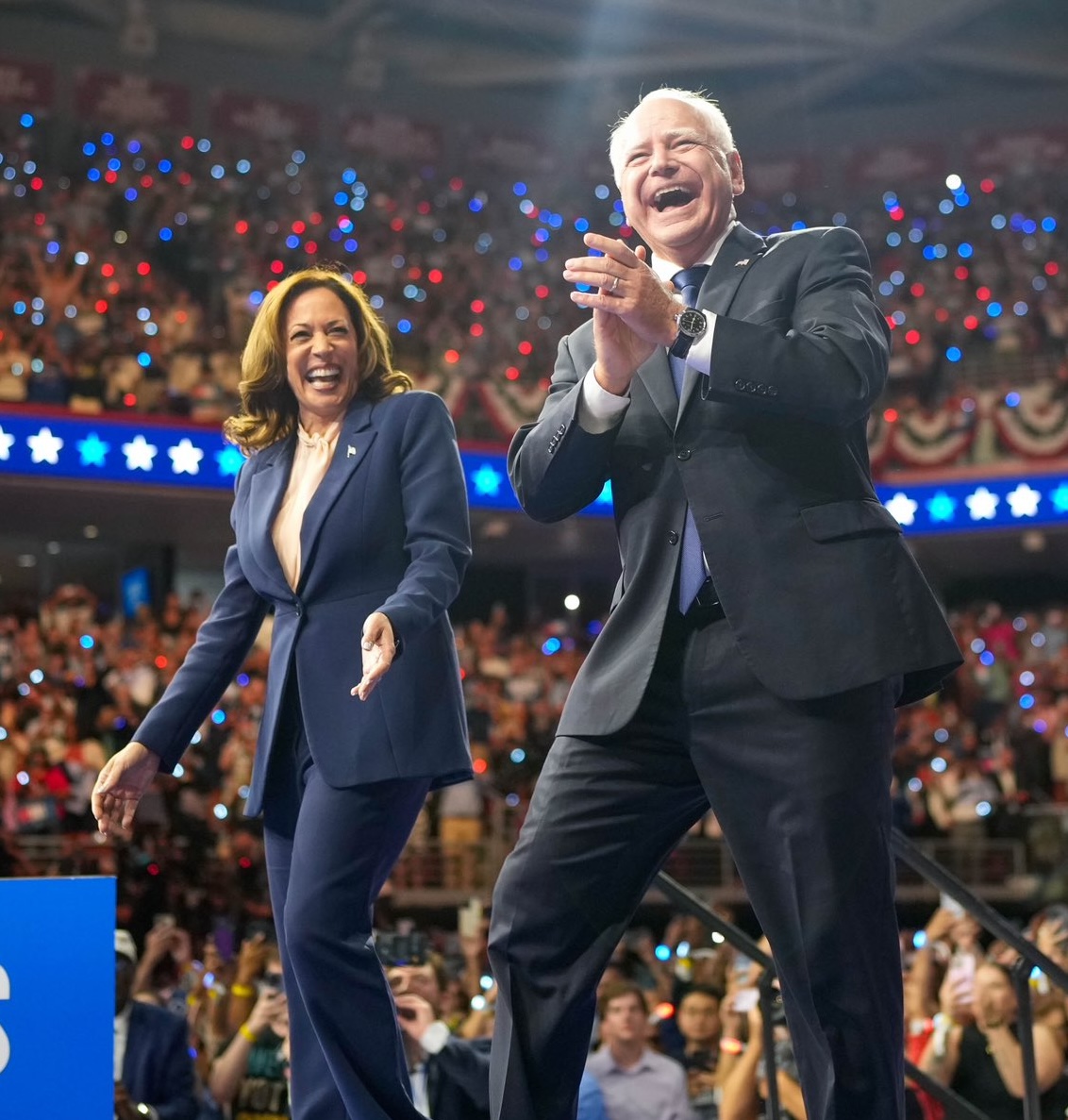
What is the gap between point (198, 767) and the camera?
29.8ft

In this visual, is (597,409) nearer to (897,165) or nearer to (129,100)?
(129,100)

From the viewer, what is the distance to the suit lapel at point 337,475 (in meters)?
2.55

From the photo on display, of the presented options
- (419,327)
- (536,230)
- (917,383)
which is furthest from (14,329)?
(917,383)

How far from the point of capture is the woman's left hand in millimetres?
2166

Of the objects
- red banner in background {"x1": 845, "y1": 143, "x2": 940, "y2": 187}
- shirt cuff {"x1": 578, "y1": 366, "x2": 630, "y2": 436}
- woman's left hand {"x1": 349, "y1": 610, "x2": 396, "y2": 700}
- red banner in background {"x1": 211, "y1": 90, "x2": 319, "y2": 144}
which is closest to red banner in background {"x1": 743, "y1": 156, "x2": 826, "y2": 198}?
red banner in background {"x1": 845, "y1": 143, "x2": 940, "y2": 187}

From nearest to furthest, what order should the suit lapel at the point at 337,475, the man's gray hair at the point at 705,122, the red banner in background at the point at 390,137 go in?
the man's gray hair at the point at 705,122
the suit lapel at the point at 337,475
the red banner in background at the point at 390,137

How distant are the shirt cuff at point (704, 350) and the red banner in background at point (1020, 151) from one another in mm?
17371

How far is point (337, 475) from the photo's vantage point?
259cm

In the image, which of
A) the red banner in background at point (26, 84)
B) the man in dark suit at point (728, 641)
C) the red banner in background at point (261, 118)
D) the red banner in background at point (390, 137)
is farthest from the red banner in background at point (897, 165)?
the man in dark suit at point (728, 641)

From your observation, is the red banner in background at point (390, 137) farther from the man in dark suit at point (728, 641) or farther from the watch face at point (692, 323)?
the watch face at point (692, 323)

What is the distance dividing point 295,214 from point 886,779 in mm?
14047

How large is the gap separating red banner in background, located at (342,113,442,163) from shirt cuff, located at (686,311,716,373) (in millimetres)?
16664

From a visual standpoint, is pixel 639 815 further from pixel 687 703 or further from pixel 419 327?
pixel 419 327

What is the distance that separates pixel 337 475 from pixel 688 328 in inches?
33.1
